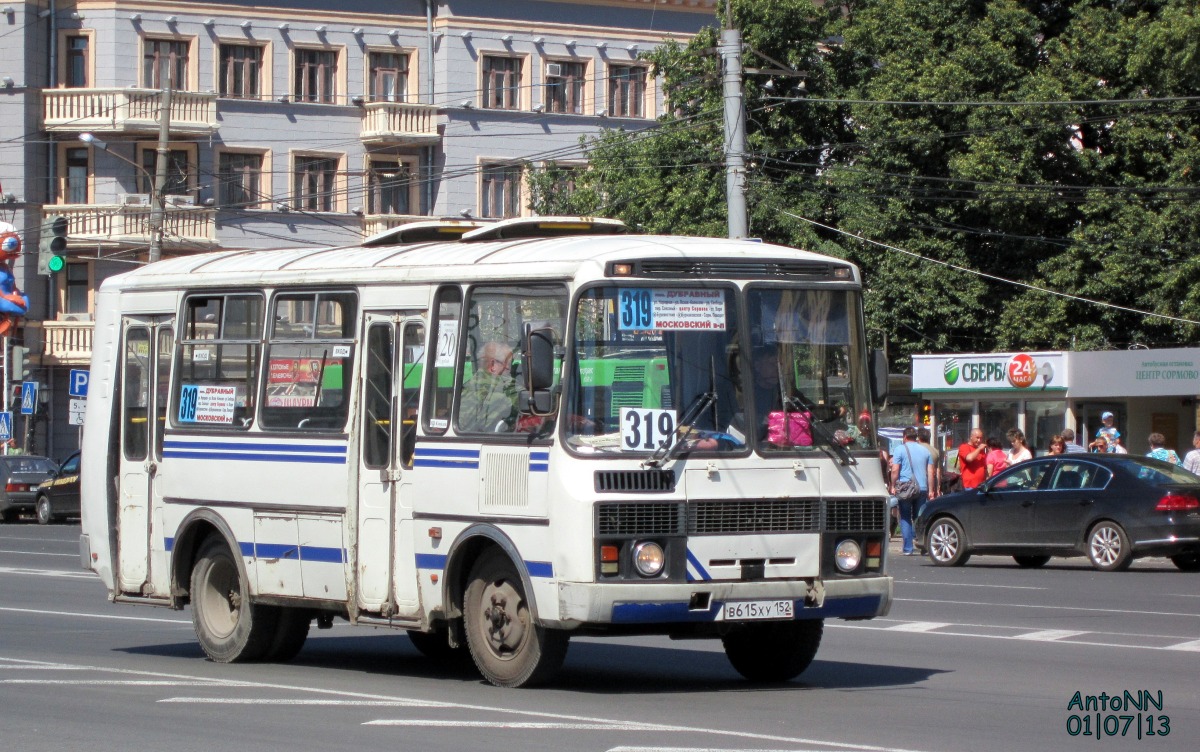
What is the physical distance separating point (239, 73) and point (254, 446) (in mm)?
43412

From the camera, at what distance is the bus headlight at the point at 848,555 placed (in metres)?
11.2

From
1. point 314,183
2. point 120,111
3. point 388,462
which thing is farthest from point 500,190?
point 388,462

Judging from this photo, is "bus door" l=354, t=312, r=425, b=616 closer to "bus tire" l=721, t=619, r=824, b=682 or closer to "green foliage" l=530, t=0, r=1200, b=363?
"bus tire" l=721, t=619, r=824, b=682

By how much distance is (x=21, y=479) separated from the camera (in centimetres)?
4269

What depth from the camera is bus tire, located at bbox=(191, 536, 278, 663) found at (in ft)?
42.9

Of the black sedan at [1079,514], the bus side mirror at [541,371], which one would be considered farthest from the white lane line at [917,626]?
the black sedan at [1079,514]

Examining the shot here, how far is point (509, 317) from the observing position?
1132 cm

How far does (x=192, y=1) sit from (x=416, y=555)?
147ft

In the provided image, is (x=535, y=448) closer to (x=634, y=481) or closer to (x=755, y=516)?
(x=634, y=481)

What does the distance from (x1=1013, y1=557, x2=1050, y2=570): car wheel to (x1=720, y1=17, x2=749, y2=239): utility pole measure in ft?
19.0

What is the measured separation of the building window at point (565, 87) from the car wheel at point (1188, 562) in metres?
36.5

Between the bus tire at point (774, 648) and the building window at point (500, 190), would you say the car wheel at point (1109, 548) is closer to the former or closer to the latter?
the bus tire at point (774, 648)

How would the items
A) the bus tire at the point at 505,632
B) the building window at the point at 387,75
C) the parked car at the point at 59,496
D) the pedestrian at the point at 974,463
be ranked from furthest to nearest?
1. the building window at the point at 387,75
2. the parked car at the point at 59,496
3. the pedestrian at the point at 974,463
4. the bus tire at the point at 505,632

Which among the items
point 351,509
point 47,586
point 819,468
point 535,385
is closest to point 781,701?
point 819,468
